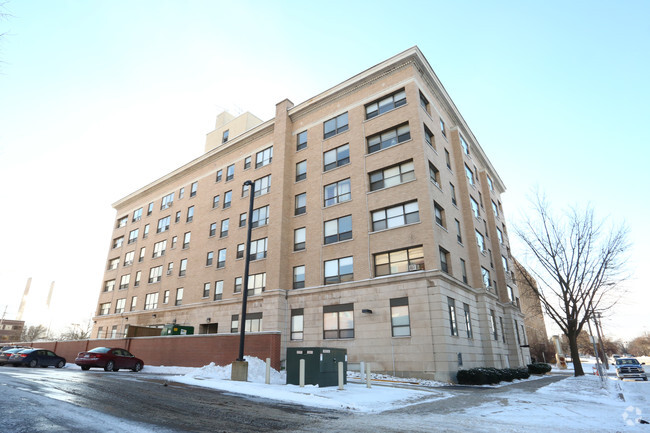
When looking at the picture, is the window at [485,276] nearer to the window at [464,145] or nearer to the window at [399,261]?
the window at [399,261]

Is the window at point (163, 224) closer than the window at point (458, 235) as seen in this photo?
No

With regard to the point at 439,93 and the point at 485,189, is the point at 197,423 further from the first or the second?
the point at 485,189

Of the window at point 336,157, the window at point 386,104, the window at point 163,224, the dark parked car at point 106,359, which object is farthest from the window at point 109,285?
the window at point 386,104

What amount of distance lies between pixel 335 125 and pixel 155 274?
2690 cm

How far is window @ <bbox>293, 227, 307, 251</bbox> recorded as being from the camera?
97.2 ft

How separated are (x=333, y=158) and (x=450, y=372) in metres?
17.6

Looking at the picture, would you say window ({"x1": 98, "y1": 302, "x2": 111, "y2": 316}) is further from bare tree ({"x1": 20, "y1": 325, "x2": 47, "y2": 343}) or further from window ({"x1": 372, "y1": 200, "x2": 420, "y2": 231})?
bare tree ({"x1": 20, "y1": 325, "x2": 47, "y2": 343})

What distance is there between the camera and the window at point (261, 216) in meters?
32.8

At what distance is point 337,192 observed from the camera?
2872 centimetres

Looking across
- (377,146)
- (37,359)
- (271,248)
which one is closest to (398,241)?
(377,146)

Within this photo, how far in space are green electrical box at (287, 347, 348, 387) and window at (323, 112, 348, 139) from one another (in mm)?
19733

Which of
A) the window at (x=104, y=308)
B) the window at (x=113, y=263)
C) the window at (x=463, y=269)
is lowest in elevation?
the window at (x=104, y=308)

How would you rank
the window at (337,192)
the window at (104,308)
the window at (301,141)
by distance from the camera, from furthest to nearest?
1. the window at (104,308)
2. the window at (301,141)
3. the window at (337,192)

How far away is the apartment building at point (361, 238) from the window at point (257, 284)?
12 cm
